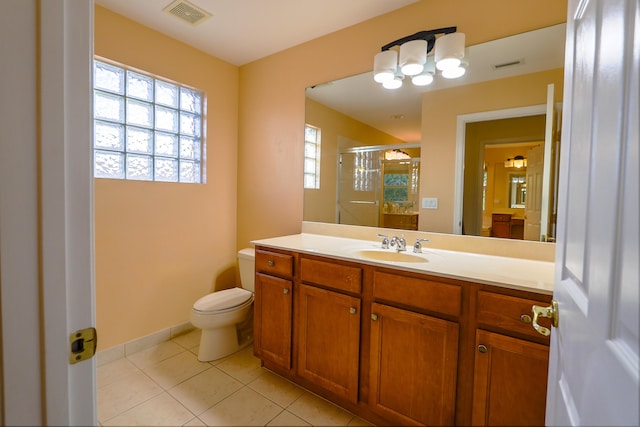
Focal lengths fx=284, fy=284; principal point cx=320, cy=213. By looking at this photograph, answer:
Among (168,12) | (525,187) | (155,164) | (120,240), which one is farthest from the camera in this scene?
(155,164)

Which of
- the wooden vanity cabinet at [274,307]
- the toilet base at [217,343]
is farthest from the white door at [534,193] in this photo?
the toilet base at [217,343]

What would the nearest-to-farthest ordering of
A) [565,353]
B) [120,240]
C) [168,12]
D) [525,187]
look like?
1. [565,353]
2. [525,187]
3. [168,12]
4. [120,240]

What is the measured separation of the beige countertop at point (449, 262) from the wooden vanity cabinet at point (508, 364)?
68 mm

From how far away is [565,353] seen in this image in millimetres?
640

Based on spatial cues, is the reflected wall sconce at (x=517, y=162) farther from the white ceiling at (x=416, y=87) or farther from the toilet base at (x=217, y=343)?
the toilet base at (x=217, y=343)

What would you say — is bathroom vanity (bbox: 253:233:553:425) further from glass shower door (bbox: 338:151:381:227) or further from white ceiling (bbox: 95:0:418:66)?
white ceiling (bbox: 95:0:418:66)

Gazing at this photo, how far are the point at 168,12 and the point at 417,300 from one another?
93.0 inches

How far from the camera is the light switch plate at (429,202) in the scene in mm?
1805

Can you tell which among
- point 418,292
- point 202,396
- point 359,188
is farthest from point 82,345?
point 359,188

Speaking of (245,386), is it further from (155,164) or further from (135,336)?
(155,164)

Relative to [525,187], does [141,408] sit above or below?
below

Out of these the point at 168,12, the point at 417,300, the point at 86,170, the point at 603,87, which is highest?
the point at 168,12

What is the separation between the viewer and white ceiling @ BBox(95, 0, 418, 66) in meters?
1.82

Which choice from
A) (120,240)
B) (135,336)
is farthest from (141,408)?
(120,240)
